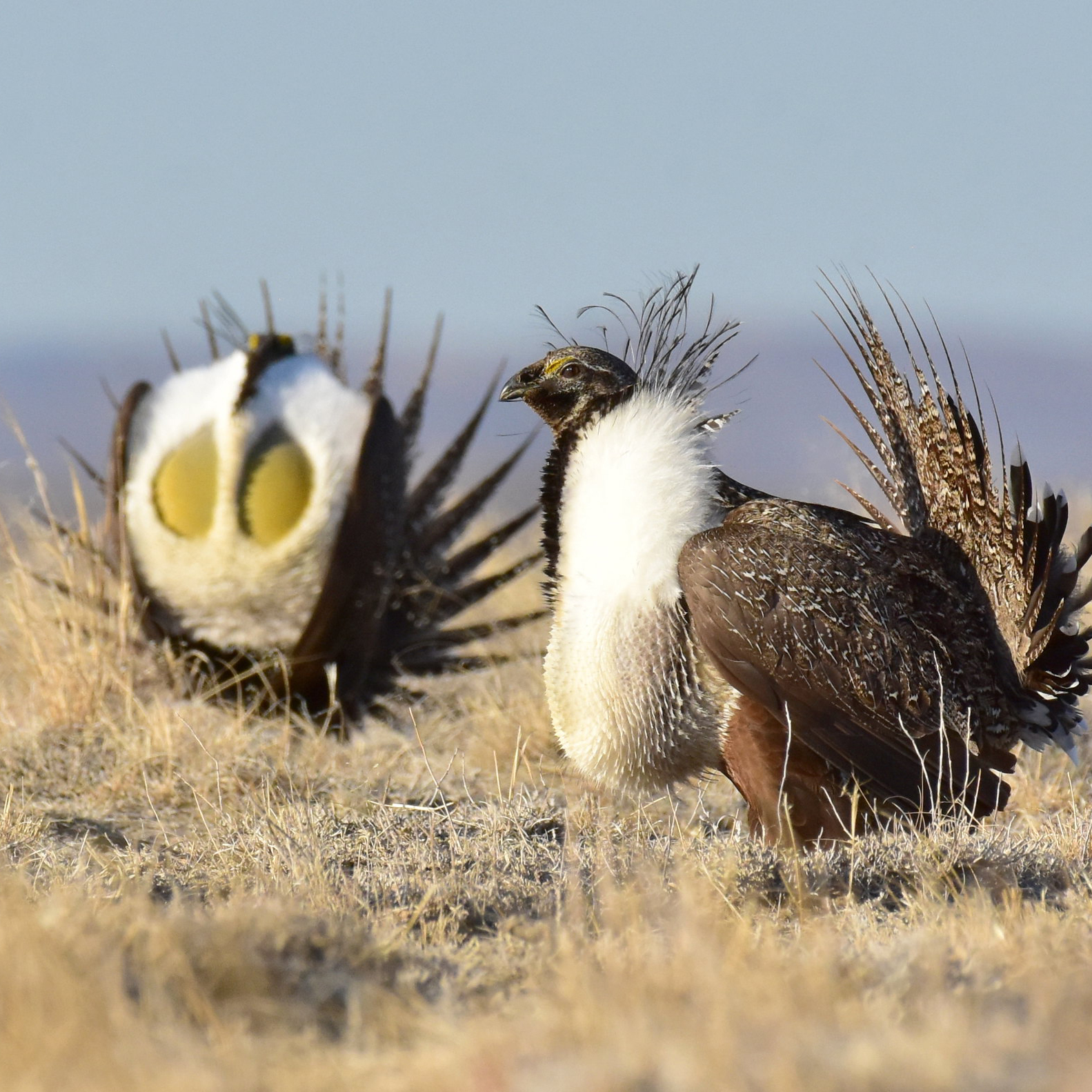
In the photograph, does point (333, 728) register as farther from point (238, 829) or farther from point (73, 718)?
point (238, 829)

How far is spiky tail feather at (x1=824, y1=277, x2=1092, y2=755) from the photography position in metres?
3.35

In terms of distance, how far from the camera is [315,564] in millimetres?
4469

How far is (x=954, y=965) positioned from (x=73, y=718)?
360 centimetres

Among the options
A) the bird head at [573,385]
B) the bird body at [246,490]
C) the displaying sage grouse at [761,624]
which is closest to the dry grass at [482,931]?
the displaying sage grouse at [761,624]

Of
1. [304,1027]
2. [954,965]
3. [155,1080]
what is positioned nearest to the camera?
[155,1080]

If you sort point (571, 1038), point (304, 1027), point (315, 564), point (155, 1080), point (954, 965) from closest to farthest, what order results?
1. point (155, 1080)
2. point (571, 1038)
3. point (304, 1027)
4. point (954, 965)
5. point (315, 564)

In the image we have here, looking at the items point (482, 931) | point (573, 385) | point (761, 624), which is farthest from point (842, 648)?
point (482, 931)

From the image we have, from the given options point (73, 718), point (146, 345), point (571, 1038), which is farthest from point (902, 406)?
point (146, 345)

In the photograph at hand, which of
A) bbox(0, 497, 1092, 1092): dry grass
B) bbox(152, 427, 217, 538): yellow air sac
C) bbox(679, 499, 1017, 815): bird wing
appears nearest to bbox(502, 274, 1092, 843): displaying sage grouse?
bbox(679, 499, 1017, 815): bird wing

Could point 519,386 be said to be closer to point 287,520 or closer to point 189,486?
point 287,520

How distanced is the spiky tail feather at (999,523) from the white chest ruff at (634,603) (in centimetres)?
50

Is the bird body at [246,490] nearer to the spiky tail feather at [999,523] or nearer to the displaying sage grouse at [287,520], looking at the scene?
the displaying sage grouse at [287,520]

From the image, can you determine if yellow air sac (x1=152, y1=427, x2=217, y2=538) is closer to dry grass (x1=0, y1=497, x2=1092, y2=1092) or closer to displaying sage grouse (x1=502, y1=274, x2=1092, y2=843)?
dry grass (x1=0, y1=497, x2=1092, y2=1092)

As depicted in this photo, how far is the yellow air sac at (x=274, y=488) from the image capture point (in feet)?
14.4
